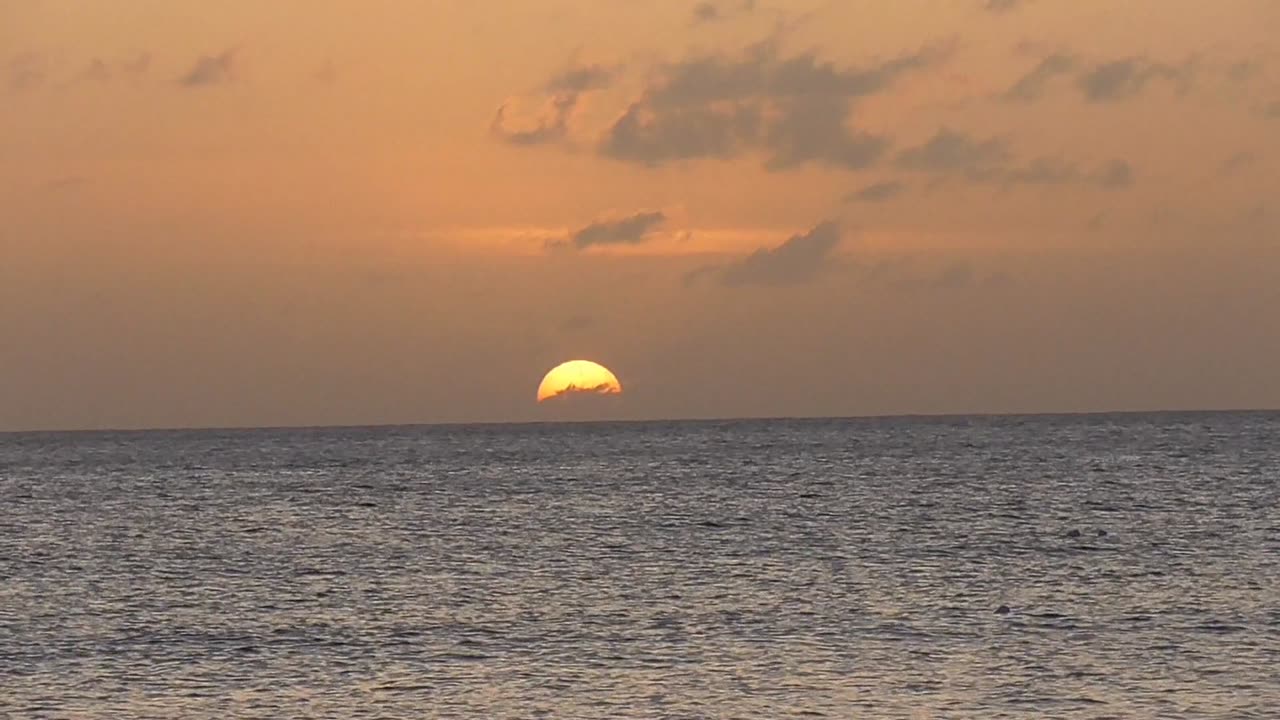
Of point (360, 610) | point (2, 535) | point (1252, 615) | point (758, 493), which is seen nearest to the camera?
point (1252, 615)

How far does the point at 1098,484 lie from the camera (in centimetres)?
12356

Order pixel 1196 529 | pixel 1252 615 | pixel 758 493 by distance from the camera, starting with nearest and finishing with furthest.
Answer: pixel 1252 615, pixel 1196 529, pixel 758 493

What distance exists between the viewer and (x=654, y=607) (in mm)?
52406

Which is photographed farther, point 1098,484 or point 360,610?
point 1098,484

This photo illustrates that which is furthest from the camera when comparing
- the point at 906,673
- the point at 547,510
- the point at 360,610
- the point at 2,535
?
the point at 547,510

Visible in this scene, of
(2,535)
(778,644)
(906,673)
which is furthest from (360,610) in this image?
(2,535)

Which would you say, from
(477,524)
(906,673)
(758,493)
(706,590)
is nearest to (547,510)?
(477,524)

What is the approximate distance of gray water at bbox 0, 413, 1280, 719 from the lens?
37500 mm

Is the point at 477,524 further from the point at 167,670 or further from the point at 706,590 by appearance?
the point at 167,670

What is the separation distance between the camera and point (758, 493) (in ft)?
390

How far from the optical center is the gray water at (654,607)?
1476 inches

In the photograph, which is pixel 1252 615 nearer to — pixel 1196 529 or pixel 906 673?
pixel 906 673

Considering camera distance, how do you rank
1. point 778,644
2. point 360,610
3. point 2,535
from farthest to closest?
1. point 2,535
2. point 360,610
3. point 778,644

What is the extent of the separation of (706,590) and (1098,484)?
242 ft
